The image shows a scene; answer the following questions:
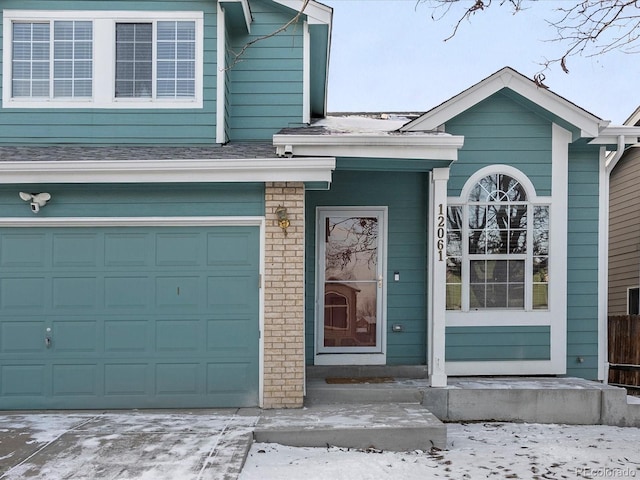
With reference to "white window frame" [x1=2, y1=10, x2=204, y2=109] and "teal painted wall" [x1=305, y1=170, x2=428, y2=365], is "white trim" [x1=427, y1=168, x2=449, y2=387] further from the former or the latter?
"white window frame" [x1=2, y1=10, x2=204, y2=109]

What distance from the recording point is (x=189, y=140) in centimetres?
855

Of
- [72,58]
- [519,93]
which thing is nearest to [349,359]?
[519,93]

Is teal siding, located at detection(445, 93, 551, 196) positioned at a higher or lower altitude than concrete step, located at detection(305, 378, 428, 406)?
higher

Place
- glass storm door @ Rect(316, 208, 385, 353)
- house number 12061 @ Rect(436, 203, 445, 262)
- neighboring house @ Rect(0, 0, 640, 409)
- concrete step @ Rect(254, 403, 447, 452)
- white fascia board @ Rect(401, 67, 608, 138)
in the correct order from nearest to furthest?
concrete step @ Rect(254, 403, 447, 452) < neighboring house @ Rect(0, 0, 640, 409) < house number 12061 @ Rect(436, 203, 445, 262) < white fascia board @ Rect(401, 67, 608, 138) < glass storm door @ Rect(316, 208, 385, 353)

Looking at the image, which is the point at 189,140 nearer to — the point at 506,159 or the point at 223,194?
the point at 223,194

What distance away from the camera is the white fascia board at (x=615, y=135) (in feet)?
29.8

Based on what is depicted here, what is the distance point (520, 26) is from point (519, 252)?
3.43m

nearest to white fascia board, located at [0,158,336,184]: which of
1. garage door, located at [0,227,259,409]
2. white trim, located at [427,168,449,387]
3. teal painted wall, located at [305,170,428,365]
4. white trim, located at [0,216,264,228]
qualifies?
white trim, located at [0,216,264,228]

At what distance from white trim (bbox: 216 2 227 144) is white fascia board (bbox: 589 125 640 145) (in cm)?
500

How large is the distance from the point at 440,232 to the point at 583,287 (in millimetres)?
2703

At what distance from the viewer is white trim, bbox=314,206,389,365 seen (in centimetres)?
918

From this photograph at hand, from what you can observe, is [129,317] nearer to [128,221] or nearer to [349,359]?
[128,221]

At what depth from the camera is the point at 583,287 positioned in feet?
30.9

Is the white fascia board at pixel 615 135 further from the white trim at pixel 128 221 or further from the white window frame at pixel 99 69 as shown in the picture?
the white window frame at pixel 99 69
